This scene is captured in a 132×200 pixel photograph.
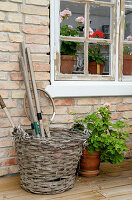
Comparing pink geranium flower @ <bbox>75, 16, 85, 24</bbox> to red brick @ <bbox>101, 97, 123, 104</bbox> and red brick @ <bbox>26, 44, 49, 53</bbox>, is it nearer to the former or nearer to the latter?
red brick @ <bbox>26, 44, 49, 53</bbox>

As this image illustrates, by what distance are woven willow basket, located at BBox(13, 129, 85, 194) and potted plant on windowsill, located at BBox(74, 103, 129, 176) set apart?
0.27 metres

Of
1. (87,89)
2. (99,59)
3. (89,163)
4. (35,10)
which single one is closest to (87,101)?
(87,89)

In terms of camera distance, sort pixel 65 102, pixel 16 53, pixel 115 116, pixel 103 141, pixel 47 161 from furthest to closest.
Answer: pixel 115 116 → pixel 65 102 → pixel 16 53 → pixel 103 141 → pixel 47 161

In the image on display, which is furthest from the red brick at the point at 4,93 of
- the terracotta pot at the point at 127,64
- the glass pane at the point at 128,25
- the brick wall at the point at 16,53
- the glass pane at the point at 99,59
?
the glass pane at the point at 128,25

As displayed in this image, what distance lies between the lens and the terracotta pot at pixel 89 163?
232 cm

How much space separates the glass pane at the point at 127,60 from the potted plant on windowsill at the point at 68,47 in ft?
Result: 1.65

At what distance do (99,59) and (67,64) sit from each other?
343mm

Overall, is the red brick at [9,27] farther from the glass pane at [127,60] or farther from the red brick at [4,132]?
the glass pane at [127,60]

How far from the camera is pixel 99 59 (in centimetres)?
274

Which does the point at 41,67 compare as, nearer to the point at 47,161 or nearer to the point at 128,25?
the point at 47,161

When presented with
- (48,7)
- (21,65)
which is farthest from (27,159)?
(48,7)

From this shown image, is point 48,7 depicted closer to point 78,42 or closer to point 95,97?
point 78,42

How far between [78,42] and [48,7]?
1.42 feet

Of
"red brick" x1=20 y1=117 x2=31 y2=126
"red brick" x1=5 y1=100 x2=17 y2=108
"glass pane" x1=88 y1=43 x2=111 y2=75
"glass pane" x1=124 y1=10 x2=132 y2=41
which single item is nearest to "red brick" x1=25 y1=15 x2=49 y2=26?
"glass pane" x1=88 y1=43 x2=111 y2=75
